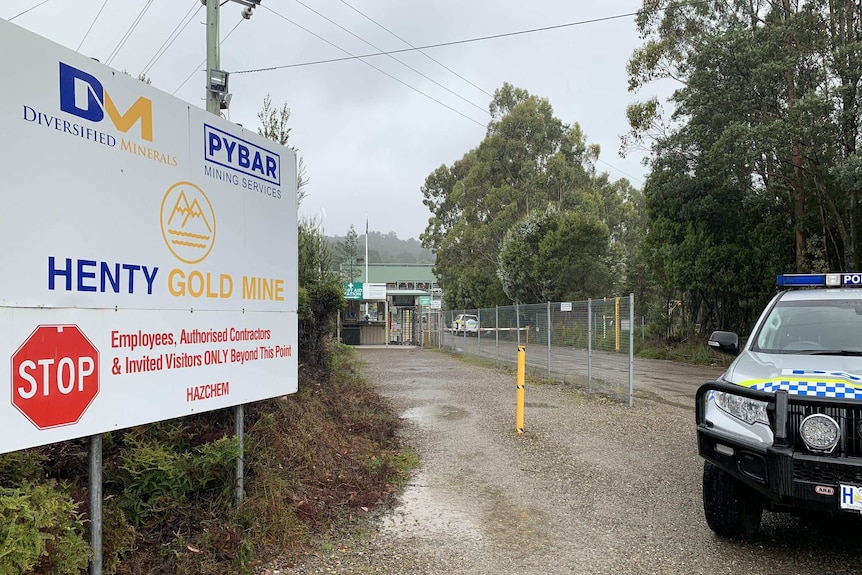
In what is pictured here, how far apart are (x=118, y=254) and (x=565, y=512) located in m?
4.03

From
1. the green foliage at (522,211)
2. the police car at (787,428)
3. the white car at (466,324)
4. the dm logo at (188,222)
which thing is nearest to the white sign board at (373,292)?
the white car at (466,324)

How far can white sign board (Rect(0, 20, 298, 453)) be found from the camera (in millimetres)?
2734

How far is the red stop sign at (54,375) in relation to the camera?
2.70 meters

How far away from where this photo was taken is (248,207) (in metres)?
4.39

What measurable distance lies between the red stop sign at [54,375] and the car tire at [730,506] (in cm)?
408

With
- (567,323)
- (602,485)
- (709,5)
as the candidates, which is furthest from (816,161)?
(602,485)

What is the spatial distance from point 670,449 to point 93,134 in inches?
274

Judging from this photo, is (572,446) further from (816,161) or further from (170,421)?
(816,161)

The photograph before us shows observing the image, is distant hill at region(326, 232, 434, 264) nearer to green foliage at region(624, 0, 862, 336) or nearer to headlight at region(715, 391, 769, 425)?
green foliage at region(624, 0, 862, 336)

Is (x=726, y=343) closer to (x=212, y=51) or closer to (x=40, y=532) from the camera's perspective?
(x=40, y=532)

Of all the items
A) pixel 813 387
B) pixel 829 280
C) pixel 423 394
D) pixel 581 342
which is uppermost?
pixel 829 280

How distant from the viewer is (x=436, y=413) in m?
9.88

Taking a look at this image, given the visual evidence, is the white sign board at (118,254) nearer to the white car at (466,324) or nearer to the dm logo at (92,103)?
the dm logo at (92,103)

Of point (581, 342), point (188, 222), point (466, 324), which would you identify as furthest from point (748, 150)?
point (188, 222)
